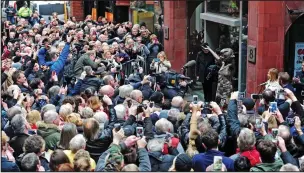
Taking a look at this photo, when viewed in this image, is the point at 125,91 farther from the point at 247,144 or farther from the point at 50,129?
the point at 247,144

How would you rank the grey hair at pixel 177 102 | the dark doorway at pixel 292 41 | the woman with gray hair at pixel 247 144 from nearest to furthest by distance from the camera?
the woman with gray hair at pixel 247 144
the grey hair at pixel 177 102
the dark doorway at pixel 292 41

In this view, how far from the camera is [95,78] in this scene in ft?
40.1

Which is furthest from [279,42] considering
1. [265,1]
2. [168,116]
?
[168,116]

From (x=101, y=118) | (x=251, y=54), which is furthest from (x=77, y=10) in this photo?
(x=101, y=118)

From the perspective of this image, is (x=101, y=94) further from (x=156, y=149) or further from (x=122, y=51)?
(x=122, y=51)

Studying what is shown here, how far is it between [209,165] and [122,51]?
9763 millimetres

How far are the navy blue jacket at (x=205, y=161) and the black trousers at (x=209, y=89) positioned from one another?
316 inches

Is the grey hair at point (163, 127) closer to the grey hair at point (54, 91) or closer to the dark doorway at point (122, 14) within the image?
the grey hair at point (54, 91)

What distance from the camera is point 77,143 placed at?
7.39 m

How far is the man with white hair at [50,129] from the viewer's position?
8164 mm

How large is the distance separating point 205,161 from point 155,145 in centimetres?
73

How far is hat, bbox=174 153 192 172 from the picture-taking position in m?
6.82

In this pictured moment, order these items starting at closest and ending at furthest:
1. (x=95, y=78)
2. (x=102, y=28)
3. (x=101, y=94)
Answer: (x=101, y=94), (x=95, y=78), (x=102, y=28)

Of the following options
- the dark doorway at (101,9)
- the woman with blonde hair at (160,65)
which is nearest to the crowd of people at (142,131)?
the woman with blonde hair at (160,65)
